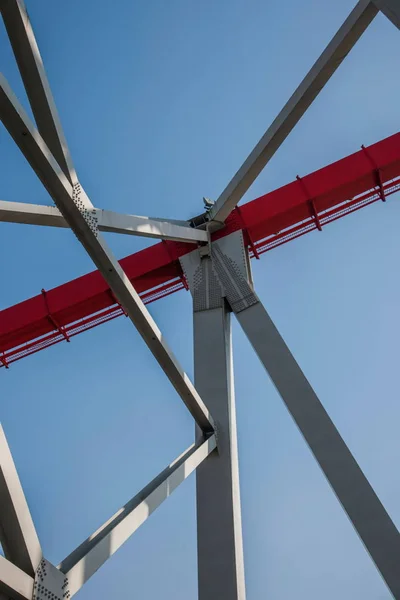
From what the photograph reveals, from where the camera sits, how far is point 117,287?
18.8ft

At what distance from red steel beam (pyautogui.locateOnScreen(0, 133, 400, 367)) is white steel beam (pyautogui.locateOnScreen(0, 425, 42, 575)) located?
5.84 meters

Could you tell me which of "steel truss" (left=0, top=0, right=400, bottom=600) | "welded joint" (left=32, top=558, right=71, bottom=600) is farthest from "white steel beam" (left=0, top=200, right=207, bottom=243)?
"welded joint" (left=32, top=558, right=71, bottom=600)

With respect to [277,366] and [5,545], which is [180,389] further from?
[5,545]

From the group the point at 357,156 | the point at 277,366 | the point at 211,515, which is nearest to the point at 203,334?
the point at 277,366

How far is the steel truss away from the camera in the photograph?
3.98 metres

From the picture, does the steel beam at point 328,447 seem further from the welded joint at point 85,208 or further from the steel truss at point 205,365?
the welded joint at point 85,208

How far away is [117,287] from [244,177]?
2.96 metres

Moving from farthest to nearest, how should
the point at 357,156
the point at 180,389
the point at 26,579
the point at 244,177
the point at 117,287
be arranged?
1. the point at 357,156
2. the point at 244,177
3. the point at 180,389
4. the point at 117,287
5. the point at 26,579

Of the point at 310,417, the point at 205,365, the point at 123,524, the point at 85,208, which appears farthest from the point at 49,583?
the point at 205,365

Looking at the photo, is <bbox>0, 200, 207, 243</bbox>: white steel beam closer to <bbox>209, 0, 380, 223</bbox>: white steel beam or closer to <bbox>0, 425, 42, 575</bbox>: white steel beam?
<bbox>209, 0, 380, 223</bbox>: white steel beam

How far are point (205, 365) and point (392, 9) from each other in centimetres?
457

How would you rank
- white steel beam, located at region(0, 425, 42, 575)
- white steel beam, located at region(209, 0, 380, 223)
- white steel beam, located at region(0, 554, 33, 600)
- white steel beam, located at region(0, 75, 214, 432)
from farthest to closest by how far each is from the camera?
white steel beam, located at region(209, 0, 380, 223), white steel beam, located at region(0, 75, 214, 432), white steel beam, located at region(0, 425, 42, 575), white steel beam, located at region(0, 554, 33, 600)

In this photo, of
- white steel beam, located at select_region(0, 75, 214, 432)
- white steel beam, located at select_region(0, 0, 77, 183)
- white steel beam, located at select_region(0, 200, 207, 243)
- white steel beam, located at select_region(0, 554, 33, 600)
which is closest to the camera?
white steel beam, located at select_region(0, 554, 33, 600)

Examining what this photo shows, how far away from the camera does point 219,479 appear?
6.72 meters
